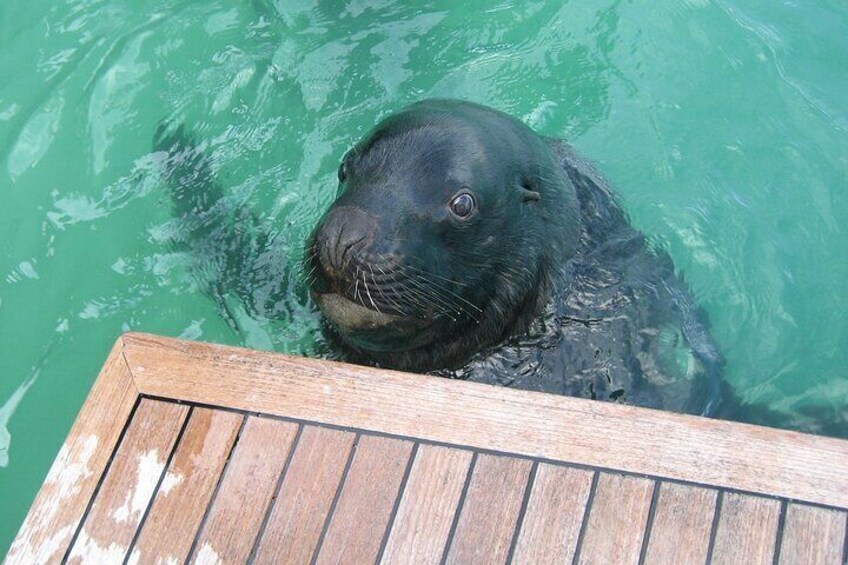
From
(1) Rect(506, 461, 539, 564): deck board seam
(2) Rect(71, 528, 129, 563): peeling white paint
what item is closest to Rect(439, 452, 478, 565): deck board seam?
(1) Rect(506, 461, 539, 564): deck board seam

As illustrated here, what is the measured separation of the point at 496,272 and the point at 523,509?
4.44 feet

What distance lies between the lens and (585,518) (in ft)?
10.5

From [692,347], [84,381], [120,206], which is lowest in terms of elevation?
[692,347]

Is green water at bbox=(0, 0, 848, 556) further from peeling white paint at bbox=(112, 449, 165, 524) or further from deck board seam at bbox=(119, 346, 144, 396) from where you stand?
peeling white paint at bbox=(112, 449, 165, 524)

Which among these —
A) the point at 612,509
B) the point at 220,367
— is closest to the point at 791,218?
the point at 612,509

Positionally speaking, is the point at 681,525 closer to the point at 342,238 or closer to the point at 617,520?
the point at 617,520

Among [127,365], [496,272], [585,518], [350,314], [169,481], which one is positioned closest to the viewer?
[585,518]

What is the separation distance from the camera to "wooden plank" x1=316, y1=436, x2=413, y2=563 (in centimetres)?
320

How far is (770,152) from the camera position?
259 inches

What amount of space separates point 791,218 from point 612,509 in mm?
3790

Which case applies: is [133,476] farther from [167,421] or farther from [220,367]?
[220,367]

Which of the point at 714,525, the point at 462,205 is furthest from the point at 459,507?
the point at 462,205

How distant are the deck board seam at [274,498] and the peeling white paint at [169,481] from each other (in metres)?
0.35

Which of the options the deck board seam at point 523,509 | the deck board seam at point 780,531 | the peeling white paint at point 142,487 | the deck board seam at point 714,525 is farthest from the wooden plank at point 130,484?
the deck board seam at point 780,531
